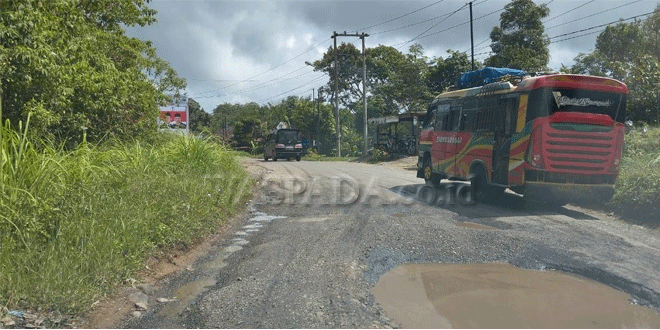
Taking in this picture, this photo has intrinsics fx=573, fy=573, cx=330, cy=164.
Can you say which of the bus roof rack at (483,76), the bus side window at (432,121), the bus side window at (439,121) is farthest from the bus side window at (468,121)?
the bus side window at (432,121)

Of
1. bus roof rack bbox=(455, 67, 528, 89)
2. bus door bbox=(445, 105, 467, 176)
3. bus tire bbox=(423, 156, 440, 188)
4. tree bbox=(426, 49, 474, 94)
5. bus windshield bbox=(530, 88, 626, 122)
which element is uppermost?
tree bbox=(426, 49, 474, 94)

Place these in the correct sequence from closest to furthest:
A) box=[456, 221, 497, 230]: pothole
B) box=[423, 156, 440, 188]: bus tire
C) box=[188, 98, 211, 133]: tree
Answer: box=[456, 221, 497, 230]: pothole → box=[423, 156, 440, 188]: bus tire → box=[188, 98, 211, 133]: tree

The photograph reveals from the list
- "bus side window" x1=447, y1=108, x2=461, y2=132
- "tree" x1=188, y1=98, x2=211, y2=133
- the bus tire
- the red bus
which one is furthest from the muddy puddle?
"tree" x1=188, y1=98, x2=211, y2=133

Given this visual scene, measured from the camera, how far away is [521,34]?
30.4 meters

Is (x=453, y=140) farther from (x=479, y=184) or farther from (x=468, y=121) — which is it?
(x=479, y=184)

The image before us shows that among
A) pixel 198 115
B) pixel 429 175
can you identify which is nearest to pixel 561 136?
pixel 429 175

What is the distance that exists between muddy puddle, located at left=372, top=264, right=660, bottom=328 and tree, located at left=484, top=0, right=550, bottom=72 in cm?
2454

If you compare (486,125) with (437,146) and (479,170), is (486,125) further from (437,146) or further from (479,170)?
(437,146)

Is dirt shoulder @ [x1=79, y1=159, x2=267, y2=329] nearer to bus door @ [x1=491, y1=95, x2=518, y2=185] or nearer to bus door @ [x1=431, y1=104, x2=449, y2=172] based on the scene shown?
bus door @ [x1=491, y1=95, x2=518, y2=185]

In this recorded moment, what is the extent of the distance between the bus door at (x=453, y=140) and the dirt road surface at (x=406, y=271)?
275 centimetres

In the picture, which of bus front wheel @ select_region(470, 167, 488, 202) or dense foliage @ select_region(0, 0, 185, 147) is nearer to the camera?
dense foliage @ select_region(0, 0, 185, 147)

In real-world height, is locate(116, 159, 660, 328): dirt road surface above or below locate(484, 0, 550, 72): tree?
below

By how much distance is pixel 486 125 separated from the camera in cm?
1202

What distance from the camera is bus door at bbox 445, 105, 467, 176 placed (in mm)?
13383
